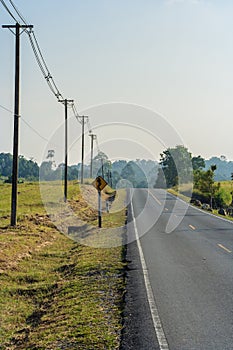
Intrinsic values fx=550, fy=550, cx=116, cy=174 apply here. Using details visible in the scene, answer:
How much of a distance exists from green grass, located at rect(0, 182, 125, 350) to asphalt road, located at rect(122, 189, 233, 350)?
1.34 ft

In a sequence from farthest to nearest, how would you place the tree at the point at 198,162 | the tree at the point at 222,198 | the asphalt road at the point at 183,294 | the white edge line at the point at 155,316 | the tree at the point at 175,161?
1. the tree at the point at 198,162
2. the tree at the point at 175,161
3. the tree at the point at 222,198
4. the asphalt road at the point at 183,294
5. the white edge line at the point at 155,316

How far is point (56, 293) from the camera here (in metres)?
13.6

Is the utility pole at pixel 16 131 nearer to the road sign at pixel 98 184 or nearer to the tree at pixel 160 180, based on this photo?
the road sign at pixel 98 184

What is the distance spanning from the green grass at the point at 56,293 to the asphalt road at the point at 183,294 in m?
0.41

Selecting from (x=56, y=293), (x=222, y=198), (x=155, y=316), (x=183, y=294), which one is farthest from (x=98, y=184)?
(x=222, y=198)

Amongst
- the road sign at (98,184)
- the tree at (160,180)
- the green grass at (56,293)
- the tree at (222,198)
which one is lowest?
the green grass at (56,293)

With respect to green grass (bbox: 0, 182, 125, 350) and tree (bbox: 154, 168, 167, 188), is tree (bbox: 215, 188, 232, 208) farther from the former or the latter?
tree (bbox: 154, 168, 167, 188)

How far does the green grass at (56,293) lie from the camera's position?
9.12 metres

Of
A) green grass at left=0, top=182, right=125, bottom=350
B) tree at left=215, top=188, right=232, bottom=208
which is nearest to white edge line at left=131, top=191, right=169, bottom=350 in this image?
green grass at left=0, top=182, right=125, bottom=350

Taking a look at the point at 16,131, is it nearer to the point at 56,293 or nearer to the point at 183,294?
the point at 56,293

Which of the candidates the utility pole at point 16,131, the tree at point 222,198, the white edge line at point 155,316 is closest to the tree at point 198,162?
the tree at point 222,198

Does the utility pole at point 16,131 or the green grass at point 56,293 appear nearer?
the green grass at point 56,293

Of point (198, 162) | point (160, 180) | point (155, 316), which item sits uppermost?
point (198, 162)

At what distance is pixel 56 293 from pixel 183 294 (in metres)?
3.44
